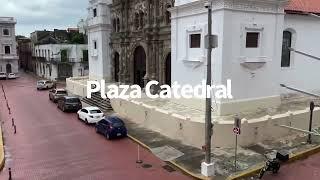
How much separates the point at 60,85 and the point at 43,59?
44.5 ft

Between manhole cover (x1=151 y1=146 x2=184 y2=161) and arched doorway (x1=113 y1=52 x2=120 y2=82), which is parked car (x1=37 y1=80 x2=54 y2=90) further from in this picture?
manhole cover (x1=151 y1=146 x2=184 y2=161)

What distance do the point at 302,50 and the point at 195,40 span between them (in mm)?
10725

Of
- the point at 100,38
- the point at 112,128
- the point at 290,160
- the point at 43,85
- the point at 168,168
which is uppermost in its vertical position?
the point at 100,38

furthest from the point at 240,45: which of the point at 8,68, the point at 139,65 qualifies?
the point at 8,68

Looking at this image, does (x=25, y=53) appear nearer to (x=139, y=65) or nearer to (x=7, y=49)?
(x=7, y=49)

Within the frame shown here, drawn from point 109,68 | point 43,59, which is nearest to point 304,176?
point 109,68

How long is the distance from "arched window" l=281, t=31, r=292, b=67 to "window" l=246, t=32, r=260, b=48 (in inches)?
219

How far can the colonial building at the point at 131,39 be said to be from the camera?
31875 millimetres

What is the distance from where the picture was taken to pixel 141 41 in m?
35.2

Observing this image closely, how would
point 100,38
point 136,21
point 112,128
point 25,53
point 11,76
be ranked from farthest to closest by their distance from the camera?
point 25,53 < point 11,76 < point 100,38 < point 136,21 < point 112,128

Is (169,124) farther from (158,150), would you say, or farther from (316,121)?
(316,121)

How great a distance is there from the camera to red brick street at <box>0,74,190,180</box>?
17.6 metres

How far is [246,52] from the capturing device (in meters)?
24.2

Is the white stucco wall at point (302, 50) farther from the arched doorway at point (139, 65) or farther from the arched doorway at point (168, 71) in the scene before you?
the arched doorway at point (139, 65)
